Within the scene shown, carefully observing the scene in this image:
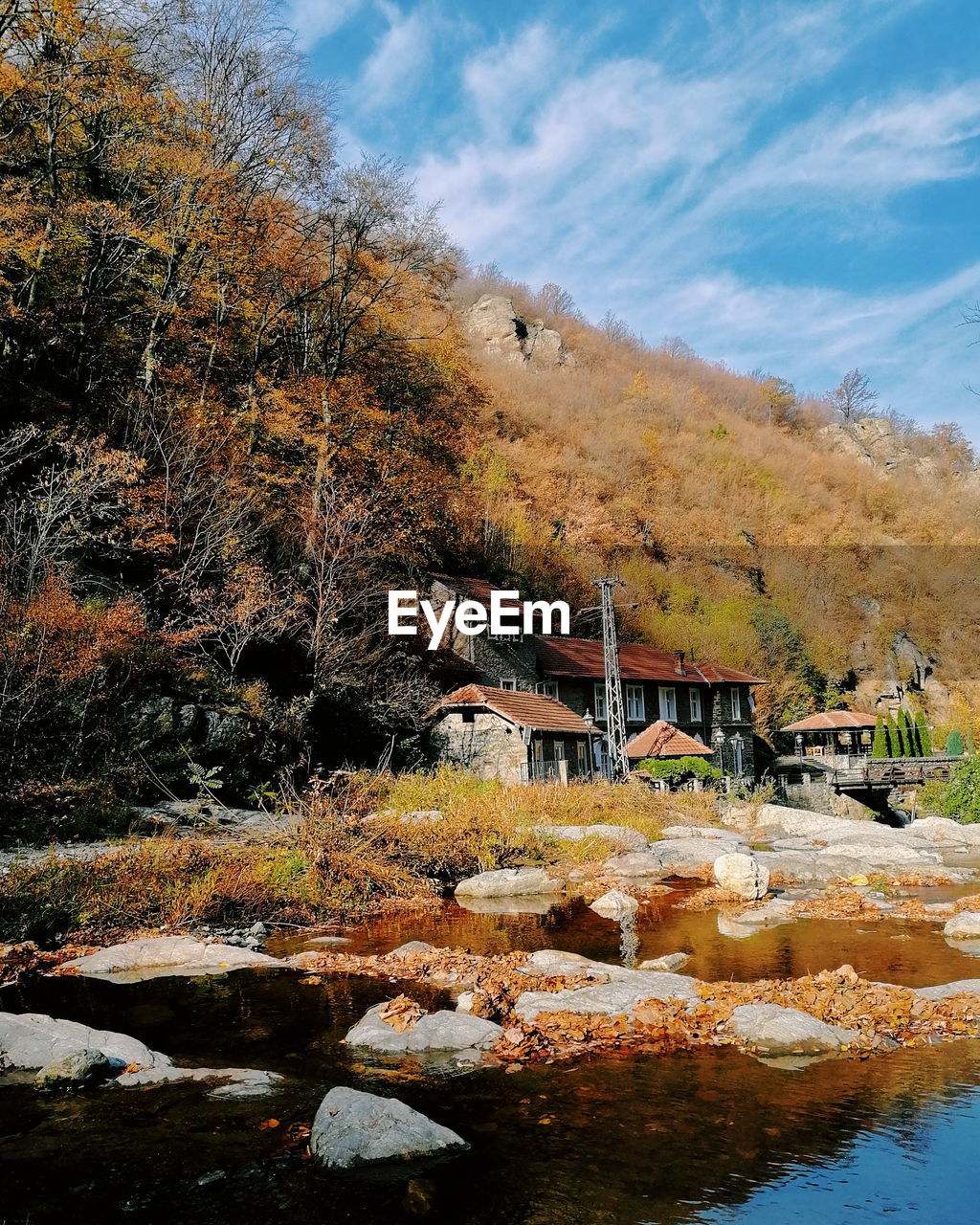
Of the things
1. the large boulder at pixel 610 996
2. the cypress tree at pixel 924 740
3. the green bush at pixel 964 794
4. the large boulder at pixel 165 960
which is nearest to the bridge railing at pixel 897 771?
the green bush at pixel 964 794

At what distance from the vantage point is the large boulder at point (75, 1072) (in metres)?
6.18

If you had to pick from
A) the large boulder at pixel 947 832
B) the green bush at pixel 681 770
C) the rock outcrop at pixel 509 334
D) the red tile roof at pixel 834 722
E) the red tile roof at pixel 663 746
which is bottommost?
the large boulder at pixel 947 832

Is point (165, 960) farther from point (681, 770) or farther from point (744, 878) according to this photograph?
point (681, 770)

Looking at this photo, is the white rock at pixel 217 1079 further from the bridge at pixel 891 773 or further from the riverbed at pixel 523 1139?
the bridge at pixel 891 773

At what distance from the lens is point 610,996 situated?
26.0 feet

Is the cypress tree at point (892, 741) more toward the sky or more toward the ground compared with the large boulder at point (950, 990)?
more toward the sky

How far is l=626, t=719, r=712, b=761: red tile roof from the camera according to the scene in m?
33.5

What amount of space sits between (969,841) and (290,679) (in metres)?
19.3

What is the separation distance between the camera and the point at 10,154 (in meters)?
25.5

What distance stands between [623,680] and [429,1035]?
1354 inches

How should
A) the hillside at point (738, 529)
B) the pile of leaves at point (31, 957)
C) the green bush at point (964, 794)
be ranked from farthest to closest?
the hillside at point (738, 529), the green bush at point (964, 794), the pile of leaves at point (31, 957)

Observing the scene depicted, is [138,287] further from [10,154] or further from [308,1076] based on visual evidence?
[308,1076]

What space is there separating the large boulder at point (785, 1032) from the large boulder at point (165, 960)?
5496mm

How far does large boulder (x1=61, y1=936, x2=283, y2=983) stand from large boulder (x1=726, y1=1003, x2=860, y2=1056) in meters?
5.50
